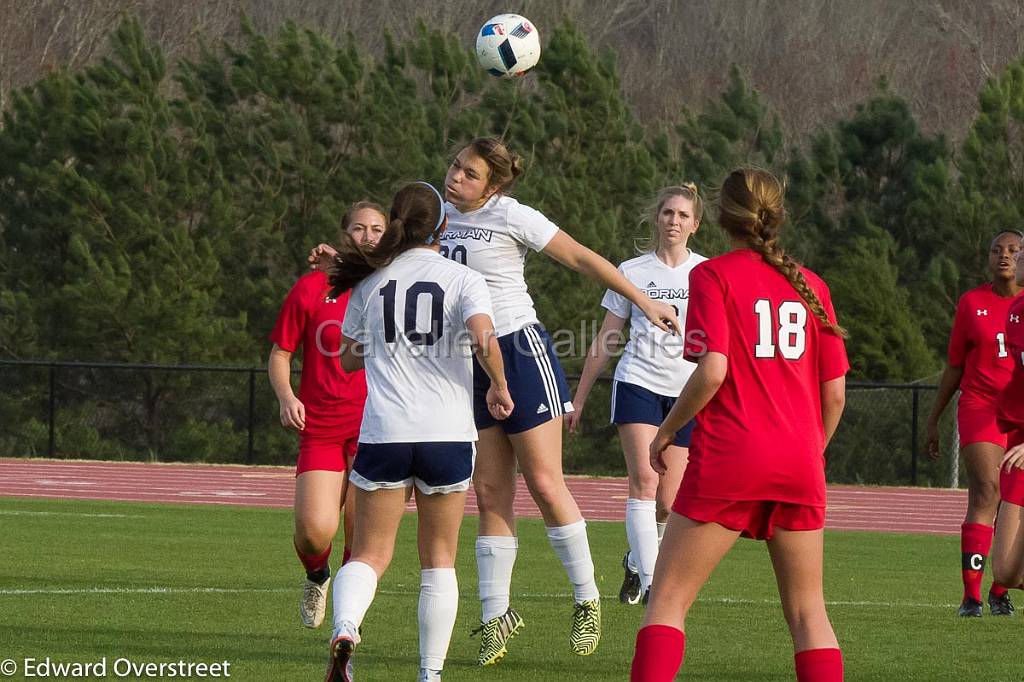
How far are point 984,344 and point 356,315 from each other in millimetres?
4440

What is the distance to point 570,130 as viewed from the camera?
27.6 m

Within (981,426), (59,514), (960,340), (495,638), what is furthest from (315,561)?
(59,514)

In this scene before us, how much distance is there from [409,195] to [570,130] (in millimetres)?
21980

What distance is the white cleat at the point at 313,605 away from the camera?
25.3 feet

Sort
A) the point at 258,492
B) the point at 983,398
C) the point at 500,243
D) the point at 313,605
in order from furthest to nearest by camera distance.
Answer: the point at 258,492
the point at 983,398
the point at 313,605
the point at 500,243

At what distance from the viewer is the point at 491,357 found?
5738 mm

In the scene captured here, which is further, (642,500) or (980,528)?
(980,528)

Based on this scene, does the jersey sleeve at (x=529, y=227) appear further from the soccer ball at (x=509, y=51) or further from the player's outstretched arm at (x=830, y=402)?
the soccer ball at (x=509, y=51)

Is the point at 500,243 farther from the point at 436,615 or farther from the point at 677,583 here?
the point at 677,583

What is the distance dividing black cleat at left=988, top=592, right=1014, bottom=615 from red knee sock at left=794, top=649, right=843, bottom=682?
4332mm

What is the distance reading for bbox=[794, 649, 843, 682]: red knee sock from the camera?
15.9ft

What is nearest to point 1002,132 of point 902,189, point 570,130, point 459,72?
point 902,189

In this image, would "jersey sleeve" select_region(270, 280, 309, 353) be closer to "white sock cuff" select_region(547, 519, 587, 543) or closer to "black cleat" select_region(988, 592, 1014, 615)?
"white sock cuff" select_region(547, 519, 587, 543)

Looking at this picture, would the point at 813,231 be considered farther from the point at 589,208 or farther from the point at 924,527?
the point at 924,527
